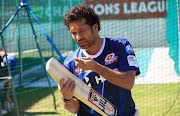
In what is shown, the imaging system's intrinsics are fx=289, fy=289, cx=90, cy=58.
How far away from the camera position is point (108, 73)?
70.4 inches

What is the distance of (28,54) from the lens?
894 cm

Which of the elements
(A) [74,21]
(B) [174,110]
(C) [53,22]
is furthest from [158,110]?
(C) [53,22]

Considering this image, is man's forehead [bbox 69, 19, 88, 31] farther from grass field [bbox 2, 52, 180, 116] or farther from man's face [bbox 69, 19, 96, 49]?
grass field [bbox 2, 52, 180, 116]

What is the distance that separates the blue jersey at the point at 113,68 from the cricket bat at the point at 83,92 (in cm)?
9

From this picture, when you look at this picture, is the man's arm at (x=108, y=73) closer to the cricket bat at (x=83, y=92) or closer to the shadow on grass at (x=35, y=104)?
the cricket bat at (x=83, y=92)

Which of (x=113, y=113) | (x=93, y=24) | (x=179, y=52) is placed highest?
(x=93, y=24)

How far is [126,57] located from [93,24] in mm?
329

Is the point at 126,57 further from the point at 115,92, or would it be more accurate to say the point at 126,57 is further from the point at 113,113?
the point at 113,113

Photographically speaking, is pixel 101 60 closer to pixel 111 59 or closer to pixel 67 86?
pixel 111 59

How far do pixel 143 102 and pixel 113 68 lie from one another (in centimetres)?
366

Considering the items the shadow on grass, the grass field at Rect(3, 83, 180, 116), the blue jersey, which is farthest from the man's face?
the shadow on grass

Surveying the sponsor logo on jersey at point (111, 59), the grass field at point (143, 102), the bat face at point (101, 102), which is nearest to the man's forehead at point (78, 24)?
the sponsor logo on jersey at point (111, 59)

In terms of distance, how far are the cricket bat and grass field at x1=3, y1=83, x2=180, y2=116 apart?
3.13 m

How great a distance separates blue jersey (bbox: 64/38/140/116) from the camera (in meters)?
2.03
